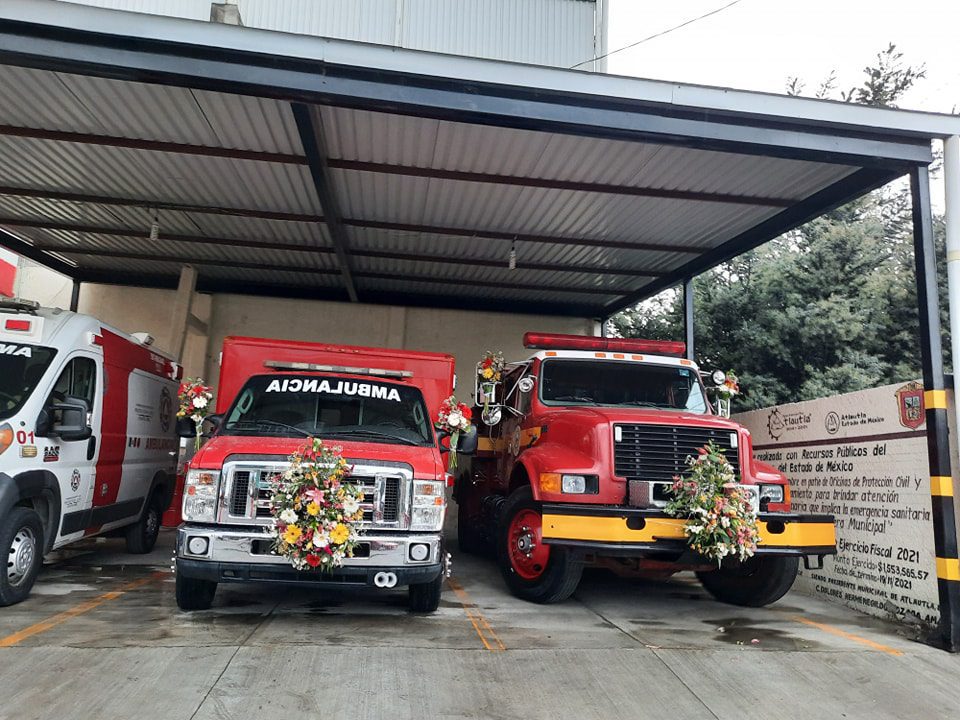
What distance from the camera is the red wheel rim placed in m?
6.68

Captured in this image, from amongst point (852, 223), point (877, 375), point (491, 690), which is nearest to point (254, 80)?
point (491, 690)

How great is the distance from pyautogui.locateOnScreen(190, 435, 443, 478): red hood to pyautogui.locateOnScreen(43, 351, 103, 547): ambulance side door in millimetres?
1668

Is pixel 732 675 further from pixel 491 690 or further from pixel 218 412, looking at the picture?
pixel 218 412

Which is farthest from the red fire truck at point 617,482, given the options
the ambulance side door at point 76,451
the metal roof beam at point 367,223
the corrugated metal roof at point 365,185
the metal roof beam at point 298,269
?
the metal roof beam at point 298,269

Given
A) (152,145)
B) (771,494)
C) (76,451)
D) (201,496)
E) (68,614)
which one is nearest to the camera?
(201,496)

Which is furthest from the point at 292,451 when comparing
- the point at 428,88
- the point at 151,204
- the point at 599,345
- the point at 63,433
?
the point at 151,204

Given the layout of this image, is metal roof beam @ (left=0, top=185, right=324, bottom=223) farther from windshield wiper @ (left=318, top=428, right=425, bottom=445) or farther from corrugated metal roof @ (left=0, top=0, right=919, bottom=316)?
windshield wiper @ (left=318, top=428, right=425, bottom=445)

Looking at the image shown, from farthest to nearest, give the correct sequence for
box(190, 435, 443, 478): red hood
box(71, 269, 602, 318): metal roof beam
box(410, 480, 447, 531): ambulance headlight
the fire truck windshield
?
box(71, 269, 602, 318): metal roof beam → the fire truck windshield → box(410, 480, 447, 531): ambulance headlight → box(190, 435, 443, 478): red hood

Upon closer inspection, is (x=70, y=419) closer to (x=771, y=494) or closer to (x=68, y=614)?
(x=68, y=614)

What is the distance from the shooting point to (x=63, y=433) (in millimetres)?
6156

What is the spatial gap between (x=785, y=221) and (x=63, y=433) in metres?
8.58

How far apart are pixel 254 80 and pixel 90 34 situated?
1319mm

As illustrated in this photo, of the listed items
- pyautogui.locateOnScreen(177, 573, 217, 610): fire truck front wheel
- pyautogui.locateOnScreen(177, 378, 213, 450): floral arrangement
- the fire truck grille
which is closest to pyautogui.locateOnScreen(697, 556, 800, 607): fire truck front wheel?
the fire truck grille

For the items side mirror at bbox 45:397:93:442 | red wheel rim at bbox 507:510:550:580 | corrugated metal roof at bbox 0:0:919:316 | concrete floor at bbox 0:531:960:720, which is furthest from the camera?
corrugated metal roof at bbox 0:0:919:316
